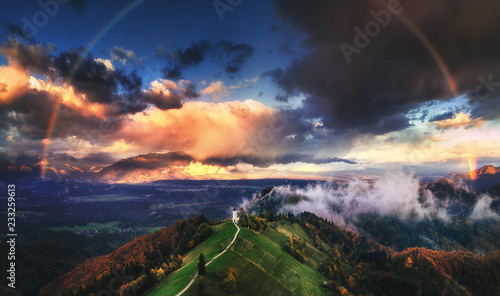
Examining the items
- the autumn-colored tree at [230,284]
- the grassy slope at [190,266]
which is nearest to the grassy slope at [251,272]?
the grassy slope at [190,266]

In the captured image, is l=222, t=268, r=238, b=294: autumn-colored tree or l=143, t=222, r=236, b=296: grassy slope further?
l=143, t=222, r=236, b=296: grassy slope

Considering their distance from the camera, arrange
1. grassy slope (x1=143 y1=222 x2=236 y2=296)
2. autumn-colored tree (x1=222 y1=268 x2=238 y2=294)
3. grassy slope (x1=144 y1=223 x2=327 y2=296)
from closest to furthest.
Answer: autumn-colored tree (x1=222 y1=268 x2=238 y2=294) < grassy slope (x1=144 y1=223 x2=327 y2=296) < grassy slope (x1=143 y1=222 x2=236 y2=296)

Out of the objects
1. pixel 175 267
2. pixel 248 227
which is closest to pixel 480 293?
pixel 248 227

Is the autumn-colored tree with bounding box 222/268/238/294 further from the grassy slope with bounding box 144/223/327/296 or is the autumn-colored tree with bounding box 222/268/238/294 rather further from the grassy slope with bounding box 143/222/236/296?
the grassy slope with bounding box 143/222/236/296

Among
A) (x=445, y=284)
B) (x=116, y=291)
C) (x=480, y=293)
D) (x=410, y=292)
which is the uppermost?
(x=116, y=291)

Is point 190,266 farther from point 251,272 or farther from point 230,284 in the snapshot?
point 251,272

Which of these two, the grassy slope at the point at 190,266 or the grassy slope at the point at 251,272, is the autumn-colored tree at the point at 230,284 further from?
the grassy slope at the point at 190,266

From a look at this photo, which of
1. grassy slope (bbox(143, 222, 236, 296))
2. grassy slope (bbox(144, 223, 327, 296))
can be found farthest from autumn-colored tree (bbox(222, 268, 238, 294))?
grassy slope (bbox(143, 222, 236, 296))

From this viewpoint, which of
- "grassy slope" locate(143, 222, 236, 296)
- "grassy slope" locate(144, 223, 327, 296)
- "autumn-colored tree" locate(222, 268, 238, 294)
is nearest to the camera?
"autumn-colored tree" locate(222, 268, 238, 294)

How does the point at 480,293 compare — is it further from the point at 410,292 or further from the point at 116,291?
the point at 116,291
